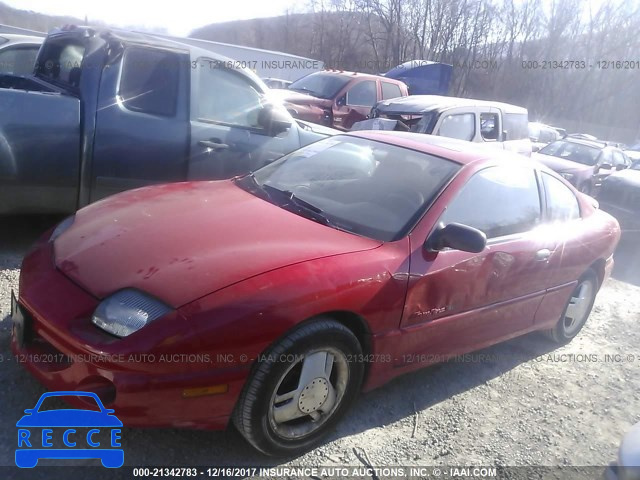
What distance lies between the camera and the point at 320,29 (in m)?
38.7

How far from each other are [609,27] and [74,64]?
3500 centimetres

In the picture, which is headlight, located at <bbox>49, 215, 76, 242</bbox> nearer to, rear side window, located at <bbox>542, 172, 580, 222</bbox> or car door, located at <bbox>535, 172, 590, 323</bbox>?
car door, located at <bbox>535, 172, 590, 323</bbox>

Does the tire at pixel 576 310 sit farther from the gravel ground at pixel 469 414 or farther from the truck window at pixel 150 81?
the truck window at pixel 150 81

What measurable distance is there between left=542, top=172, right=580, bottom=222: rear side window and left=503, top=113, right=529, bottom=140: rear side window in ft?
17.9

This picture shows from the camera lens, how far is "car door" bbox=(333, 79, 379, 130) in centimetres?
1113

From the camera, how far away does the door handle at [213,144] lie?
15.4 ft

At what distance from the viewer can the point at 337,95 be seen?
11.1 meters

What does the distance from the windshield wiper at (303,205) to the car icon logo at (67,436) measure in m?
1.43

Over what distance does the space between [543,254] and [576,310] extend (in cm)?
109

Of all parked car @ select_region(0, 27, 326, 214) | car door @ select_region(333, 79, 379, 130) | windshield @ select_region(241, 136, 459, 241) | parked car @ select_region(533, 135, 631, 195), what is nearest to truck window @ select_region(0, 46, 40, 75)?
parked car @ select_region(0, 27, 326, 214)

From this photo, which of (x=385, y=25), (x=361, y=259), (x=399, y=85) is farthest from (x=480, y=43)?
(x=361, y=259)

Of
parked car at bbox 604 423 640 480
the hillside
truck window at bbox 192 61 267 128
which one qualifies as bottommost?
the hillside

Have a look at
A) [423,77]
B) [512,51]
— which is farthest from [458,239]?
[512,51]

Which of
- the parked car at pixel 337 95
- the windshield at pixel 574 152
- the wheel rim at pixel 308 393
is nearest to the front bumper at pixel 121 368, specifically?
the wheel rim at pixel 308 393
